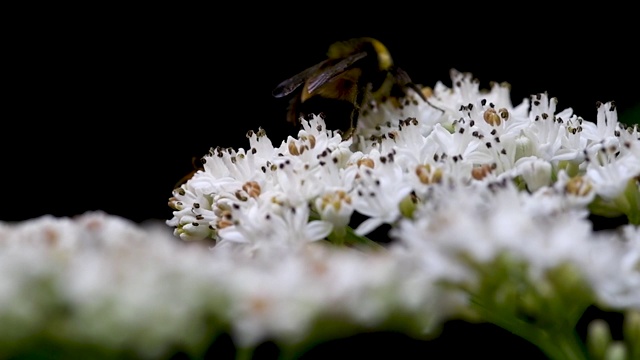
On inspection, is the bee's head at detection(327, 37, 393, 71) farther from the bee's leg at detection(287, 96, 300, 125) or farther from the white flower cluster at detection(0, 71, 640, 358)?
the white flower cluster at detection(0, 71, 640, 358)

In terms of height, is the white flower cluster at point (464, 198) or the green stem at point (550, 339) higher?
the white flower cluster at point (464, 198)

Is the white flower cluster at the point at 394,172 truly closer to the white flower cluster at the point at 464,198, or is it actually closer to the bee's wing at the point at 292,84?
the white flower cluster at the point at 464,198

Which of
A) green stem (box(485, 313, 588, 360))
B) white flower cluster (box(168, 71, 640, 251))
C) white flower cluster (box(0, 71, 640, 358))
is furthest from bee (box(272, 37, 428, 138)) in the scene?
green stem (box(485, 313, 588, 360))

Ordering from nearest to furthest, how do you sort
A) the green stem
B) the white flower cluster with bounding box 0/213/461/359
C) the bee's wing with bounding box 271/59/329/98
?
the white flower cluster with bounding box 0/213/461/359 < the green stem < the bee's wing with bounding box 271/59/329/98

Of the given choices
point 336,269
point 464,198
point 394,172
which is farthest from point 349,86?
point 336,269

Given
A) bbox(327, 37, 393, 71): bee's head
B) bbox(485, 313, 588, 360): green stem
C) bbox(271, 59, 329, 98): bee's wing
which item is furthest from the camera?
bbox(327, 37, 393, 71): bee's head

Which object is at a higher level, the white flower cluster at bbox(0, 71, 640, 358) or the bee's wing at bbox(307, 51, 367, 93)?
the bee's wing at bbox(307, 51, 367, 93)

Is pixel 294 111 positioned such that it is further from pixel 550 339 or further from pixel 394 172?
pixel 550 339

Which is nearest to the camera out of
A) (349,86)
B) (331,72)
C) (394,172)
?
(394,172)

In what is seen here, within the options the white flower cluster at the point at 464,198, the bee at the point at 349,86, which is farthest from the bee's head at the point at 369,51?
the white flower cluster at the point at 464,198
